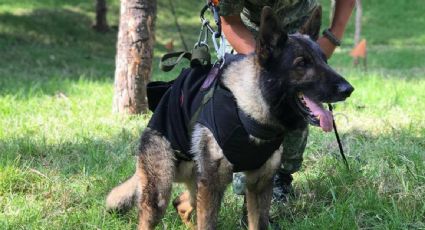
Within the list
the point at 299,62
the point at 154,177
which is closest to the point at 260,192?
the point at 154,177

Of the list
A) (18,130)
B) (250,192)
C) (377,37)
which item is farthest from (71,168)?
(377,37)

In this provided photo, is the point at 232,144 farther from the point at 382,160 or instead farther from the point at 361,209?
the point at 382,160

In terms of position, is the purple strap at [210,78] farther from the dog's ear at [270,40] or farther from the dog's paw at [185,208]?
the dog's paw at [185,208]

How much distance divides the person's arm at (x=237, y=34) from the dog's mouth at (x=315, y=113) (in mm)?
652

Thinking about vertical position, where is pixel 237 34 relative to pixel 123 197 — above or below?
above

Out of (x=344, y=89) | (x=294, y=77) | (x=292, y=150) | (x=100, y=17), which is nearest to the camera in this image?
(x=344, y=89)

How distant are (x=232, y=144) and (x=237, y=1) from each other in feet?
3.09

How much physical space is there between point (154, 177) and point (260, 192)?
656 millimetres

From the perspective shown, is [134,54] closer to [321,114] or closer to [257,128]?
[257,128]

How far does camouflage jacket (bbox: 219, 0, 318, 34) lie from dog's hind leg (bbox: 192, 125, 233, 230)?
891 millimetres

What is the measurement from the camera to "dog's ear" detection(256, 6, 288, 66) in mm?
2805

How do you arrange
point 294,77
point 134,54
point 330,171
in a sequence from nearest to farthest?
point 294,77 → point 330,171 → point 134,54

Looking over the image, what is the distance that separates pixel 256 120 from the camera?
2.99 m

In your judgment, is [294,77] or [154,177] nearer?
[294,77]
